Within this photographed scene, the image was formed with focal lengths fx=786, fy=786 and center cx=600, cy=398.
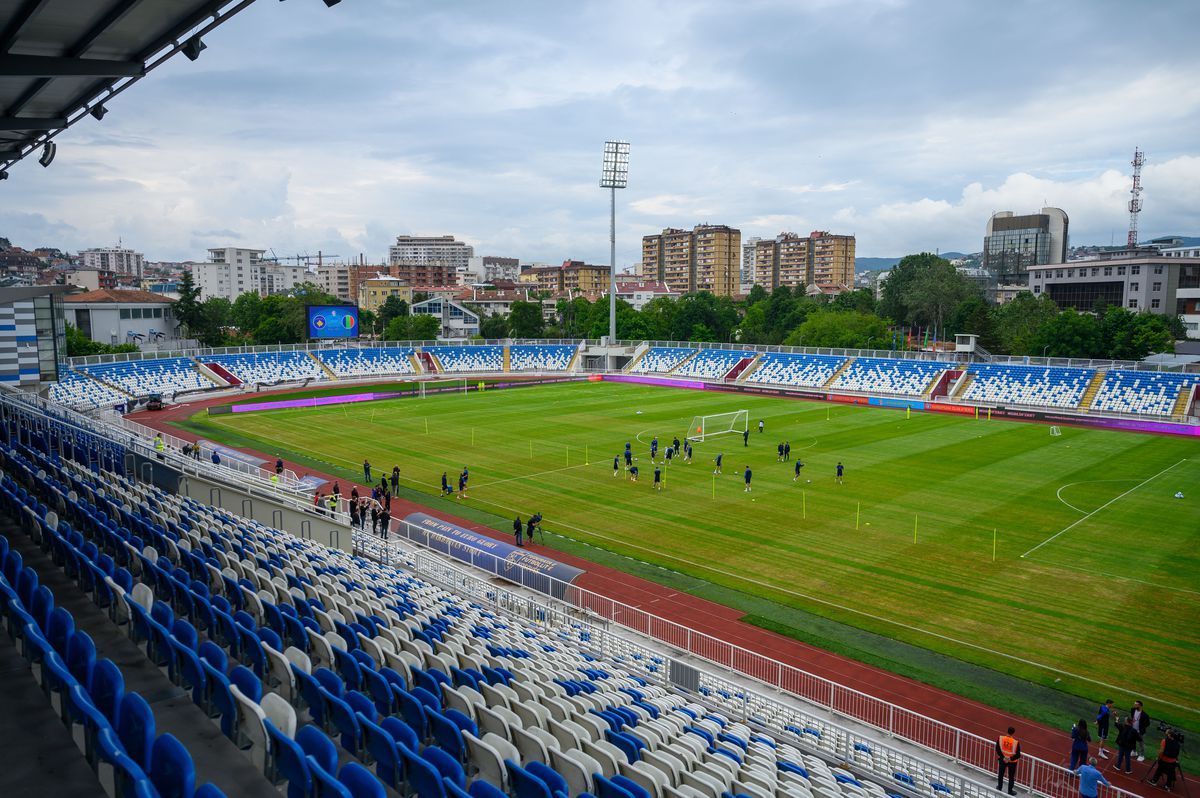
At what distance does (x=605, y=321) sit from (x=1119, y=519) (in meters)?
78.2

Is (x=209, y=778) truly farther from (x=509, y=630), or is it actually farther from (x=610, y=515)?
(x=610, y=515)

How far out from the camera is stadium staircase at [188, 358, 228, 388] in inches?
2557

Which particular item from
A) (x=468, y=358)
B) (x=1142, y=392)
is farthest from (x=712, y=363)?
(x=1142, y=392)

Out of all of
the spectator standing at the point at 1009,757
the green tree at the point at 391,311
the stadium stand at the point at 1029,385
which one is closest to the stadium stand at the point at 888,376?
the stadium stand at the point at 1029,385

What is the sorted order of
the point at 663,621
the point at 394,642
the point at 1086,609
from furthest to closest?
the point at 1086,609 → the point at 663,621 → the point at 394,642

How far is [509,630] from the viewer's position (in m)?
15.0

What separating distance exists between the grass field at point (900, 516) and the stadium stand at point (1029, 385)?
6463 mm

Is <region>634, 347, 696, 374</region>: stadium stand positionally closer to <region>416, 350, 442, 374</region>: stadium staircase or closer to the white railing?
<region>416, 350, 442, 374</region>: stadium staircase

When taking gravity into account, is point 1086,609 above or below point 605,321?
below

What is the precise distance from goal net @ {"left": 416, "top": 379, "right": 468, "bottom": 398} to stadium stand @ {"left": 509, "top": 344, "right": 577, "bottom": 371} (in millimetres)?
10857

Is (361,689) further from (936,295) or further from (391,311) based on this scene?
(391,311)

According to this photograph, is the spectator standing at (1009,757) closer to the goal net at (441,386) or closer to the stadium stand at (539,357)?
the goal net at (441,386)

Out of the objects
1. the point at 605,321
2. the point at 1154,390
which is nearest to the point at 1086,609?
the point at 1154,390

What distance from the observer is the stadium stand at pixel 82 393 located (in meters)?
50.2
